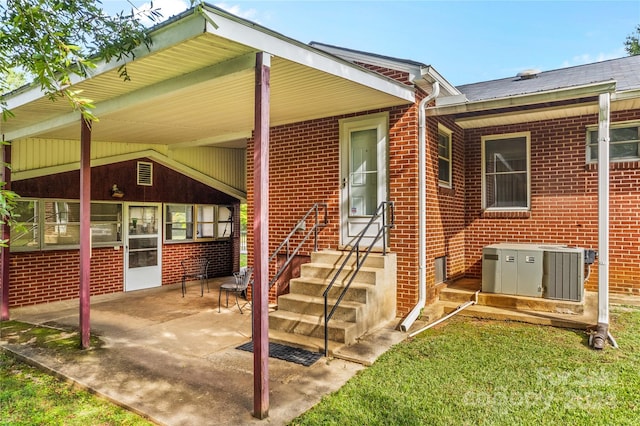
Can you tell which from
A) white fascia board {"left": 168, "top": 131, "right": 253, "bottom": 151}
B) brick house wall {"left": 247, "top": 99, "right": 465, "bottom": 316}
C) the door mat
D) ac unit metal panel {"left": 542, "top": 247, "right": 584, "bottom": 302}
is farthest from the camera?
white fascia board {"left": 168, "top": 131, "right": 253, "bottom": 151}

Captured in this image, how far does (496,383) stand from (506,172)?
187 inches

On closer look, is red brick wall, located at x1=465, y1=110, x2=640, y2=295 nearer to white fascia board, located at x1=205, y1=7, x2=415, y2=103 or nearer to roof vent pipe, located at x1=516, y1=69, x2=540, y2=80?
roof vent pipe, located at x1=516, y1=69, x2=540, y2=80

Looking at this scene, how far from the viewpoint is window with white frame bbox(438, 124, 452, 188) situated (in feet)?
23.0

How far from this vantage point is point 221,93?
4.87 metres

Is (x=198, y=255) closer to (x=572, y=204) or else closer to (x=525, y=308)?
(x=525, y=308)

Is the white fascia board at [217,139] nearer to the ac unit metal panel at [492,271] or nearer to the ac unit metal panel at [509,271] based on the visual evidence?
the ac unit metal panel at [492,271]

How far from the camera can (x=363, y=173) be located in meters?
6.59

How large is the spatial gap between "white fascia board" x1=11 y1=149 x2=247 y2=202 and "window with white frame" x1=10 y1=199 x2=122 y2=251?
55 centimetres

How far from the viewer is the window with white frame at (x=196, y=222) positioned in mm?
10141

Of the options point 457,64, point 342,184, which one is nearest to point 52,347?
point 342,184

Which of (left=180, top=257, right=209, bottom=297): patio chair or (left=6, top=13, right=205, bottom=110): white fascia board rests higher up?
(left=6, top=13, right=205, bottom=110): white fascia board

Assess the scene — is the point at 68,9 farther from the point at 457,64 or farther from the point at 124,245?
the point at 457,64

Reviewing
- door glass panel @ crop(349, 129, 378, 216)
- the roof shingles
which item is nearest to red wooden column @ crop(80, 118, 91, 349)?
door glass panel @ crop(349, 129, 378, 216)

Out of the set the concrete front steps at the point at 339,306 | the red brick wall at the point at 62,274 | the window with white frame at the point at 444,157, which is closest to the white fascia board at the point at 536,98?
the window with white frame at the point at 444,157
